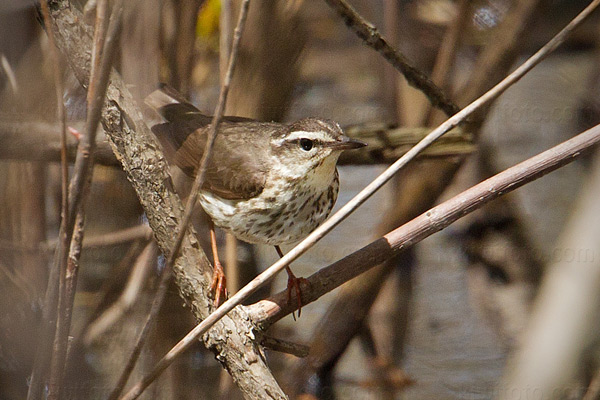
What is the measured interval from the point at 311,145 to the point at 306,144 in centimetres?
2

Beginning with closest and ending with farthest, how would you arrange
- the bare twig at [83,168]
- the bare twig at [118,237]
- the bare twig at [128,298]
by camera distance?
the bare twig at [83,168], the bare twig at [128,298], the bare twig at [118,237]

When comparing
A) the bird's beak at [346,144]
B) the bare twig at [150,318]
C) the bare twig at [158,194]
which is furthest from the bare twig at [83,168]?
the bird's beak at [346,144]

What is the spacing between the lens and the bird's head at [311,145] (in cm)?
256

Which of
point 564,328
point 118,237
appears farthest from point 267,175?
point 564,328

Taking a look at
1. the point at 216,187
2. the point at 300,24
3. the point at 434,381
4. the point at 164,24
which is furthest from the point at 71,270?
the point at 434,381

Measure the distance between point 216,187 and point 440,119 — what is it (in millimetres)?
1589

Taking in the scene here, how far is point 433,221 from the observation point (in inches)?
81.9

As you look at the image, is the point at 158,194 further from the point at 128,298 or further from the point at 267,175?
the point at 128,298

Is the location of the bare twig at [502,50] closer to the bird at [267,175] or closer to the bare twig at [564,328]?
the bird at [267,175]

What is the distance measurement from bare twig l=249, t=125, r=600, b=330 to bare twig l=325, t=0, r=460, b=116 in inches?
34.3

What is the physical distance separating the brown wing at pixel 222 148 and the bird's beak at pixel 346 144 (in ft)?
1.16

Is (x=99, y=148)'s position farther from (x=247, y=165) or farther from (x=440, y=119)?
(x=440, y=119)

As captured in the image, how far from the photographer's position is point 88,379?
318 cm

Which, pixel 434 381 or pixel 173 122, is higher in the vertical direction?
pixel 173 122
